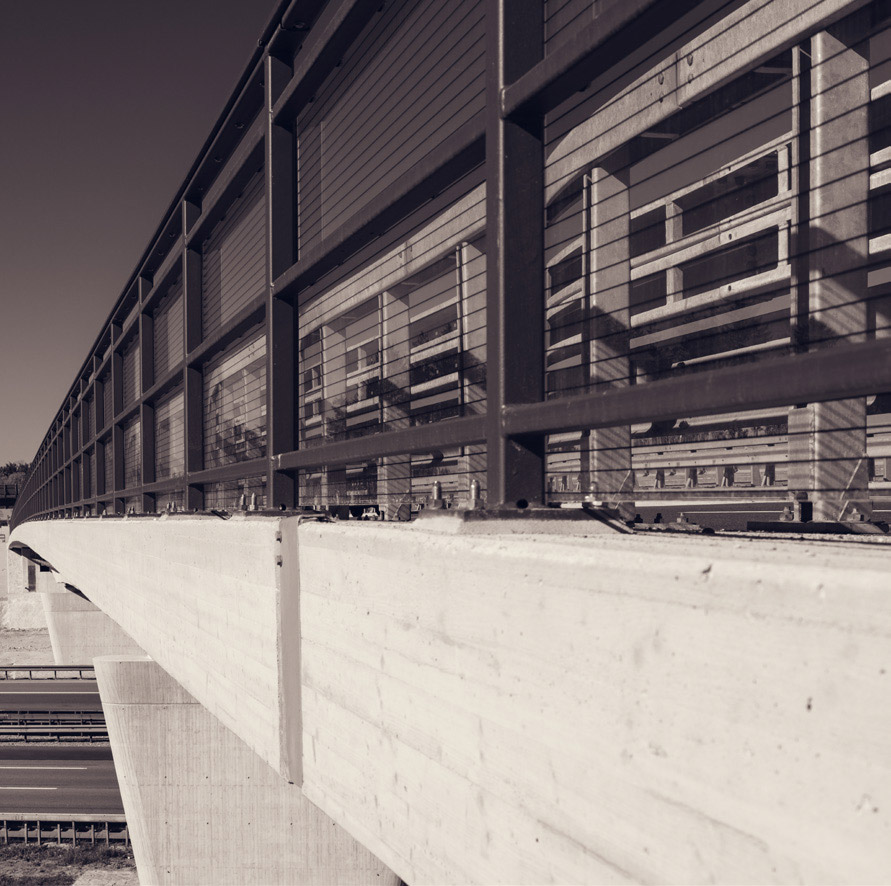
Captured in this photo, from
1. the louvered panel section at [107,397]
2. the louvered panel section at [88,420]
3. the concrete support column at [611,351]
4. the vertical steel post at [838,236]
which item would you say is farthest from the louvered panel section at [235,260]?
the louvered panel section at [88,420]

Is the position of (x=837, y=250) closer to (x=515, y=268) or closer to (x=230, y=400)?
(x=515, y=268)

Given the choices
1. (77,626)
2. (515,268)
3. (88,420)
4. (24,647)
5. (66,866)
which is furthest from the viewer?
(24,647)

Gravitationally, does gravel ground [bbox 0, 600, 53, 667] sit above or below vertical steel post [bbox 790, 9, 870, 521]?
below

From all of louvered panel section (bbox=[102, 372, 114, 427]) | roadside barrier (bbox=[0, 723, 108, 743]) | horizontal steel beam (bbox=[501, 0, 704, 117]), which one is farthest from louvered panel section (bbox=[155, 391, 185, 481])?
roadside barrier (bbox=[0, 723, 108, 743])

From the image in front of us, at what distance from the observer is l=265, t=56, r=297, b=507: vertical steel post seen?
5.27 meters

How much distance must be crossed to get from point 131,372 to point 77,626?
59.0 feet

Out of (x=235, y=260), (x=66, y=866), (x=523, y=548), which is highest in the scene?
(x=235, y=260)

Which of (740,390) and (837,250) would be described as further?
(837,250)

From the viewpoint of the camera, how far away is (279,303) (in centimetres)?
533

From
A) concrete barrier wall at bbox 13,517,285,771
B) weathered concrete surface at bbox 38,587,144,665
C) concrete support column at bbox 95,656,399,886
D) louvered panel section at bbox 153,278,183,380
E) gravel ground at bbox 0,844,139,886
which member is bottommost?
gravel ground at bbox 0,844,139,886

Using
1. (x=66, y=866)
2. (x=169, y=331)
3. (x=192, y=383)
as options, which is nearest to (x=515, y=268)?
(x=192, y=383)

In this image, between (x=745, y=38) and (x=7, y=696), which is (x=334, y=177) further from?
(x=7, y=696)

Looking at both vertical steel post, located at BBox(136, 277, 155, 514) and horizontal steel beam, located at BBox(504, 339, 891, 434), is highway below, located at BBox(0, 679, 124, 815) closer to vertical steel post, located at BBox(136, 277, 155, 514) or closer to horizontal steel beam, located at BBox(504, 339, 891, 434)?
vertical steel post, located at BBox(136, 277, 155, 514)

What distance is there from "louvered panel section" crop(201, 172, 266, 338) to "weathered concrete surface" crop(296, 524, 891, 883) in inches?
139
